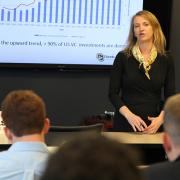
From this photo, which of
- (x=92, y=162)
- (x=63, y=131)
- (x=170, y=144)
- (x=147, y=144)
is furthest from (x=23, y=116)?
(x=147, y=144)

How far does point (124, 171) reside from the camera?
68 centimetres

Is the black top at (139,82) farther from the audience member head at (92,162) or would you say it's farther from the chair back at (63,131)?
the audience member head at (92,162)

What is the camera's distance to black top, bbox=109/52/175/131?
3299 millimetres

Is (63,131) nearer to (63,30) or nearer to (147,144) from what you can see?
(147,144)

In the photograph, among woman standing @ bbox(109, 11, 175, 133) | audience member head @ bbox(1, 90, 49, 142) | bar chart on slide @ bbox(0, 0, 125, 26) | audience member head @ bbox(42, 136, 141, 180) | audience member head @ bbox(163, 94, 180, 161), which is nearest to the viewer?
audience member head @ bbox(42, 136, 141, 180)

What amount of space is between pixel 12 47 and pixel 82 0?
0.87 meters

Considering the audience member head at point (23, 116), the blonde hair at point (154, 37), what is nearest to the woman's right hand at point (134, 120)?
the blonde hair at point (154, 37)

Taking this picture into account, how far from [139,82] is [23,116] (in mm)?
1731

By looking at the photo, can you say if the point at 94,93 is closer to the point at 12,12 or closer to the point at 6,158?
the point at 12,12

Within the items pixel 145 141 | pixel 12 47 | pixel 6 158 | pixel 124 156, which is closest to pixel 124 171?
pixel 124 156

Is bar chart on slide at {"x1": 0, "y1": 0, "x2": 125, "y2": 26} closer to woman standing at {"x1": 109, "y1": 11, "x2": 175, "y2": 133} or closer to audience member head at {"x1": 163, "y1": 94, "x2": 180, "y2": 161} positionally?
woman standing at {"x1": 109, "y1": 11, "x2": 175, "y2": 133}

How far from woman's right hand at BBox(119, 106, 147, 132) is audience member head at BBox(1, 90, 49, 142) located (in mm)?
1394

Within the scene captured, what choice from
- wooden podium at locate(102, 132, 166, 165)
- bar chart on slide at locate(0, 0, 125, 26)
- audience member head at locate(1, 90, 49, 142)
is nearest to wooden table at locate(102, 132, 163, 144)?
wooden podium at locate(102, 132, 166, 165)

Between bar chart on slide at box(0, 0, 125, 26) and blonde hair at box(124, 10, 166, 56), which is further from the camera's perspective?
bar chart on slide at box(0, 0, 125, 26)
